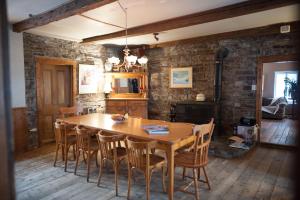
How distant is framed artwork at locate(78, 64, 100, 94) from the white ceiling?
87 centimetres

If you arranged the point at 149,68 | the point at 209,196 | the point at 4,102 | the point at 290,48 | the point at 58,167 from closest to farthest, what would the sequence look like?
1. the point at 4,102
2. the point at 209,196
3. the point at 58,167
4. the point at 290,48
5. the point at 149,68

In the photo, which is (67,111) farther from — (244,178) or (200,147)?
(244,178)

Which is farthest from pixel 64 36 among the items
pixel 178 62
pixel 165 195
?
pixel 165 195

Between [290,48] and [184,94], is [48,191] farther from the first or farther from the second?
[290,48]

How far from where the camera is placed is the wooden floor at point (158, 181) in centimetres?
290

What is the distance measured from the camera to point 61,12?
3.25 m

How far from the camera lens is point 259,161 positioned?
411cm

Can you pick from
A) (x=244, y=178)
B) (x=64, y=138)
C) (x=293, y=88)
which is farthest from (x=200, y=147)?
(x=64, y=138)

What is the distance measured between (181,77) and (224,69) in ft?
4.12

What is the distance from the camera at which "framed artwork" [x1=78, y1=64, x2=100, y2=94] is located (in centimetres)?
587

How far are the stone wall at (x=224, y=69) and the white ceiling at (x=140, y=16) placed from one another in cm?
56

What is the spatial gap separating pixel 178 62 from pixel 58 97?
348 centimetres

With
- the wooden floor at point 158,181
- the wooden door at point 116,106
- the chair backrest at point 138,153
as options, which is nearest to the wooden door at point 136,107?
the wooden door at point 116,106

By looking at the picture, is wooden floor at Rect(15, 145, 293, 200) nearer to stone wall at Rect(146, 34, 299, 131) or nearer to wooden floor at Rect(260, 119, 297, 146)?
wooden floor at Rect(260, 119, 297, 146)
